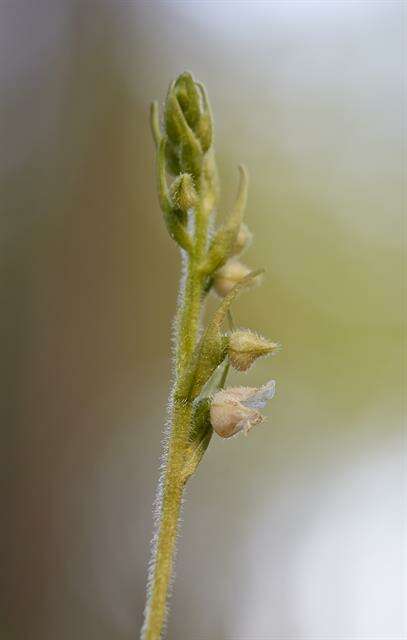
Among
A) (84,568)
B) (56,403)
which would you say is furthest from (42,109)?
(84,568)

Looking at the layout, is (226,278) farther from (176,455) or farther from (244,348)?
(176,455)

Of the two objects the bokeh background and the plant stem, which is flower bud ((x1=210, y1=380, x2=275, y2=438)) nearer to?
the plant stem

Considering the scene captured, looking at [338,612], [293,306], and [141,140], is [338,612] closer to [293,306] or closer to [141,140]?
[293,306]

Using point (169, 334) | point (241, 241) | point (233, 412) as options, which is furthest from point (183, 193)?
point (169, 334)

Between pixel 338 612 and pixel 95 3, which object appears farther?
pixel 95 3

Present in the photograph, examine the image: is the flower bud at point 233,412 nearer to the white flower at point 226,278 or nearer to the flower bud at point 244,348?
the flower bud at point 244,348

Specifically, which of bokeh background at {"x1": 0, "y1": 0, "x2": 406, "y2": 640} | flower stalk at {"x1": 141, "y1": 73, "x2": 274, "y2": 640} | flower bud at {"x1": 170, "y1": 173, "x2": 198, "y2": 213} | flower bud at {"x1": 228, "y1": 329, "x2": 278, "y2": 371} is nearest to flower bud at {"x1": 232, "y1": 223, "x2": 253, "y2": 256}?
flower stalk at {"x1": 141, "y1": 73, "x2": 274, "y2": 640}

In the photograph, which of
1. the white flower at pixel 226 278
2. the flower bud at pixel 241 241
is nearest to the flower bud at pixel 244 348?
the white flower at pixel 226 278
